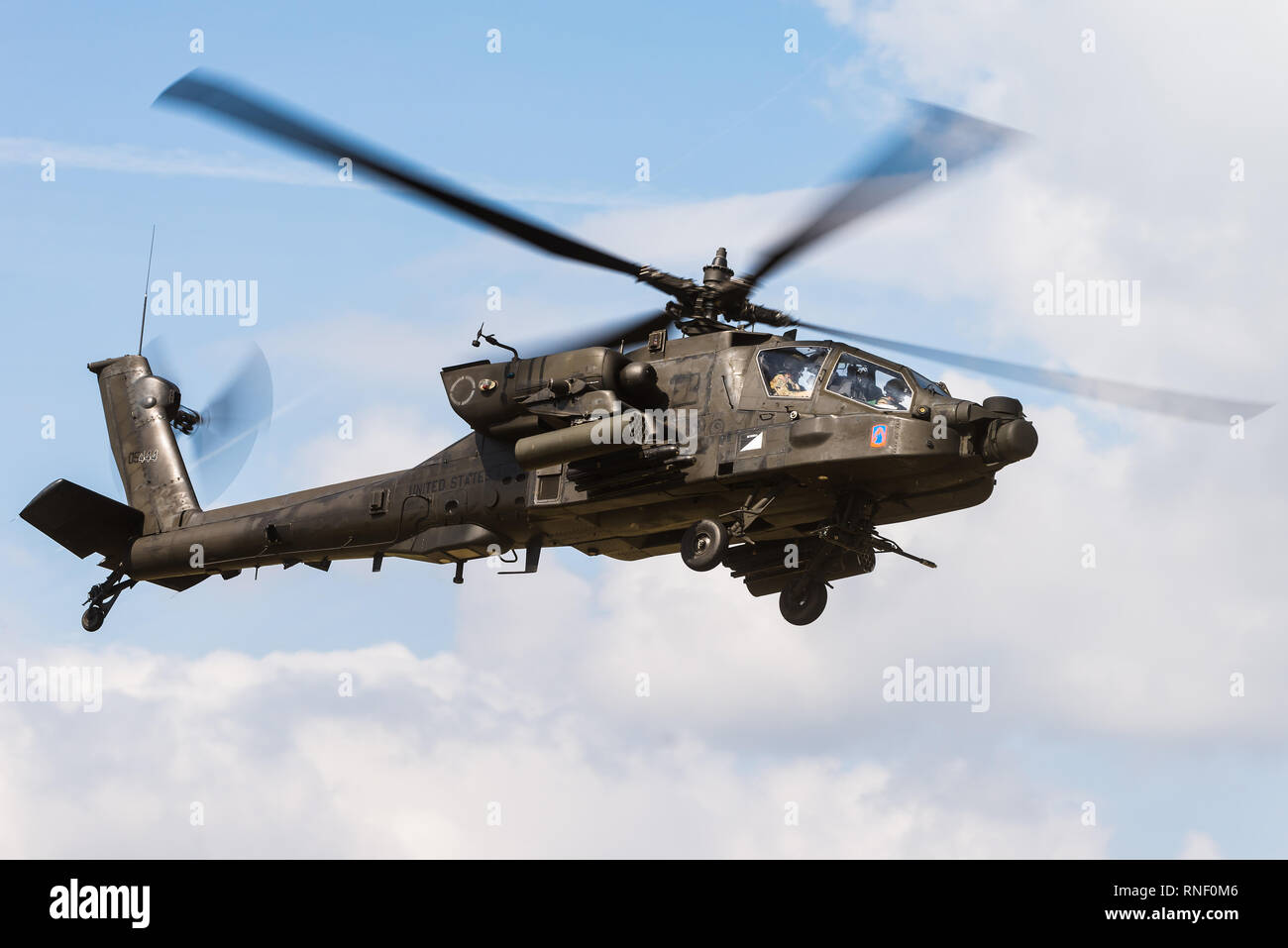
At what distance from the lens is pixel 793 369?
2017cm

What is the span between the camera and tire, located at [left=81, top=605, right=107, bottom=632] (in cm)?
2594

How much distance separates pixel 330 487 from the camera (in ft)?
79.9

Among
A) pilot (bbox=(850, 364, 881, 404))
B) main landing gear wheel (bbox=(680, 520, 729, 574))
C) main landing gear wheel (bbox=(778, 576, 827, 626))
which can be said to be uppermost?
pilot (bbox=(850, 364, 881, 404))

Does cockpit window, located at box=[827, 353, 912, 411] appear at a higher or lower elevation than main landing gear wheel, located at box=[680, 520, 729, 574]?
higher

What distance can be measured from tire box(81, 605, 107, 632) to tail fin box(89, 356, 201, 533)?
4.73 feet

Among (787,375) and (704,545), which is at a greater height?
(787,375)

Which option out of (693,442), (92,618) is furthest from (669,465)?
(92,618)

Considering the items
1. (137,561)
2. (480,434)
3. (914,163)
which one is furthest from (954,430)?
(137,561)

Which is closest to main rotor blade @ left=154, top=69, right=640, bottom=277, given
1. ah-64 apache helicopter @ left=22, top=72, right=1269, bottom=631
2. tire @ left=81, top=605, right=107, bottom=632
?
ah-64 apache helicopter @ left=22, top=72, right=1269, bottom=631

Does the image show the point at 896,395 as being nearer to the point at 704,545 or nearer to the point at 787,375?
the point at 787,375

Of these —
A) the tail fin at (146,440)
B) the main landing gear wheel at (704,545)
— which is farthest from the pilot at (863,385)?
the tail fin at (146,440)

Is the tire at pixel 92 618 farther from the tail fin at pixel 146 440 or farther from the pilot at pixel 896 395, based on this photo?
the pilot at pixel 896 395

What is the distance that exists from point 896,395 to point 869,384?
36cm

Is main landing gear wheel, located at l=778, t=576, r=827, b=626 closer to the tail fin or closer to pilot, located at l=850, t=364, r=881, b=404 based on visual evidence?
pilot, located at l=850, t=364, r=881, b=404
